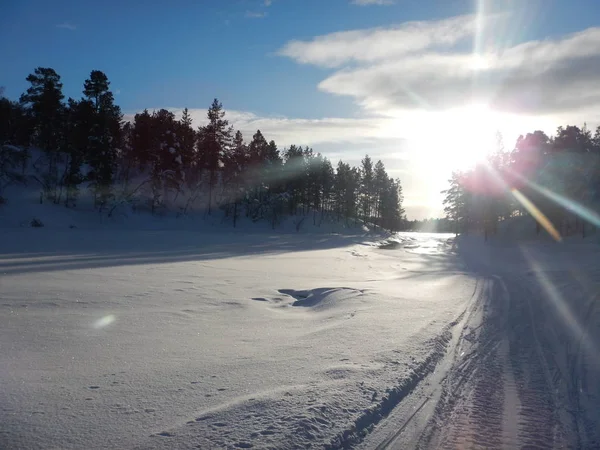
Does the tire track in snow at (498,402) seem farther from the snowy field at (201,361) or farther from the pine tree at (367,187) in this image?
the pine tree at (367,187)

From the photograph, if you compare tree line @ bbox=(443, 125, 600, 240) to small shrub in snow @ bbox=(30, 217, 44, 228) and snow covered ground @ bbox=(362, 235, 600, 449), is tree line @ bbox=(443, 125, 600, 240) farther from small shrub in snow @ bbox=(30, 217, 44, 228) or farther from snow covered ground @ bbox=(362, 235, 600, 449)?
small shrub in snow @ bbox=(30, 217, 44, 228)

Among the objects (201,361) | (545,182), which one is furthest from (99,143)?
(545,182)

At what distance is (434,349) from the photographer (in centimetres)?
668

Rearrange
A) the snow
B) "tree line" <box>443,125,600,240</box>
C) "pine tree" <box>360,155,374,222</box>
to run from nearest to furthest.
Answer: the snow < "tree line" <box>443,125,600,240</box> < "pine tree" <box>360,155,374,222</box>

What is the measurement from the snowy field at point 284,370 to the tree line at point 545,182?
1639 inches

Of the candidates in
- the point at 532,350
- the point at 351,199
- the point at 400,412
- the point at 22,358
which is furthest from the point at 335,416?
the point at 351,199

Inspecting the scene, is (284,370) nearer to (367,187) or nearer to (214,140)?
(214,140)

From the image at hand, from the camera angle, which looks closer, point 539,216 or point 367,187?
point 539,216

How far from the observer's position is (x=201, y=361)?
5617 mm

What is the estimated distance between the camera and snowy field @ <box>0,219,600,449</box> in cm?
389

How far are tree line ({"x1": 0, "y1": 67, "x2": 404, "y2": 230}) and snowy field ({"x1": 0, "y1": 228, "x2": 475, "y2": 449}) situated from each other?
34.0 metres

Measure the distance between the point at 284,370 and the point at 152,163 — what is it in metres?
52.7

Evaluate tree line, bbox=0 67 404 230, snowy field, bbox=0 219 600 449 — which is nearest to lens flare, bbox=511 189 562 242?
tree line, bbox=0 67 404 230

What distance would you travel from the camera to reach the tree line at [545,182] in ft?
152
